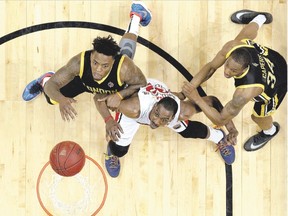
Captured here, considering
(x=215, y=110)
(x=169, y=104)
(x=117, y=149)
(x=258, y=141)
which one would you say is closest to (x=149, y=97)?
(x=169, y=104)

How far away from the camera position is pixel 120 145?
3215 mm

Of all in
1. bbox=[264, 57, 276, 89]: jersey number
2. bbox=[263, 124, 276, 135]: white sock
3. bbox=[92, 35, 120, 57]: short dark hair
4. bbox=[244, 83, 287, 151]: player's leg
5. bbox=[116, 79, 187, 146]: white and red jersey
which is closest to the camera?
bbox=[92, 35, 120, 57]: short dark hair

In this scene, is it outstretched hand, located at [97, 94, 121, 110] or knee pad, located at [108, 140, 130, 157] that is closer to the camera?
outstretched hand, located at [97, 94, 121, 110]

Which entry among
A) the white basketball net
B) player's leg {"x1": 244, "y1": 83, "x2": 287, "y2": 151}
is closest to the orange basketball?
the white basketball net

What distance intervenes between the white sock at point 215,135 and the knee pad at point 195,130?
0.07 metres

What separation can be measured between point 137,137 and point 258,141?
1.02 m

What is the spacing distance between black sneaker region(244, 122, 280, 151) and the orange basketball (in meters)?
1.45

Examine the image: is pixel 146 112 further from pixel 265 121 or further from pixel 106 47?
pixel 265 121

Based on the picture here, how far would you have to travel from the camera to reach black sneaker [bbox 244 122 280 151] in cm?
350

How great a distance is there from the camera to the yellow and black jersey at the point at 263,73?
2.67 m

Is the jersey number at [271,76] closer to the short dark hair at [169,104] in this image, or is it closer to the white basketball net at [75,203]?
the short dark hair at [169,104]

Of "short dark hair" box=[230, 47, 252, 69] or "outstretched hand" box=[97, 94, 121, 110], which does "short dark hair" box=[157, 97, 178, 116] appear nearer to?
"outstretched hand" box=[97, 94, 121, 110]

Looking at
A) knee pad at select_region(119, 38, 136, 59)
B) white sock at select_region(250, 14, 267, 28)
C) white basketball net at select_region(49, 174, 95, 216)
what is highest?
white sock at select_region(250, 14, 267, 28)

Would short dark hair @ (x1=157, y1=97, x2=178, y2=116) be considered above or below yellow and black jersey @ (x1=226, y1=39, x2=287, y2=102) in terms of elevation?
below
